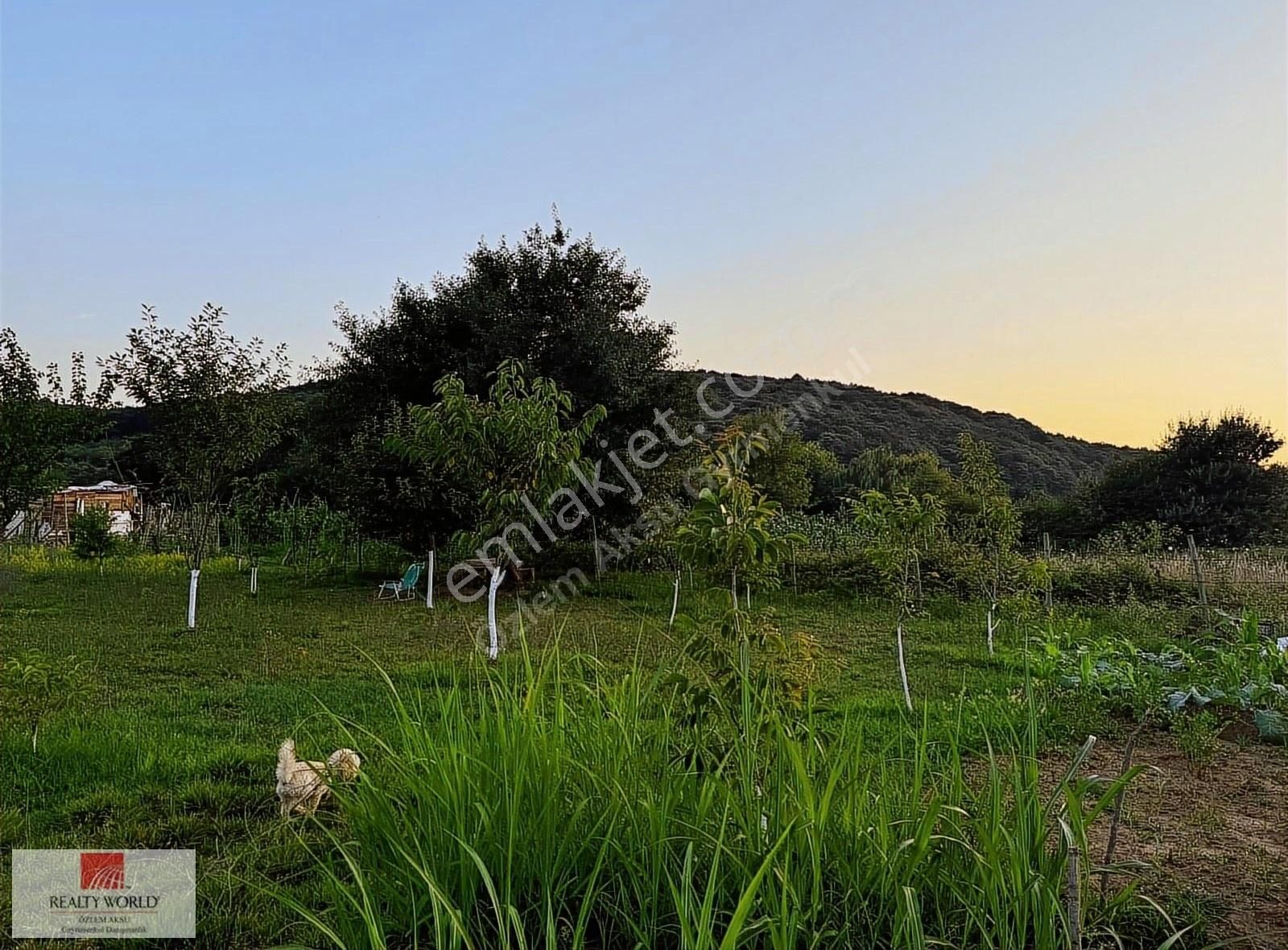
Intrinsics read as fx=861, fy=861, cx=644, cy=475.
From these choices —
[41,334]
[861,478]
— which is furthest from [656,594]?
[41,334]

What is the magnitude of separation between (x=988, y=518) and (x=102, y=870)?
523 centimetres

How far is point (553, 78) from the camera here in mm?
8711

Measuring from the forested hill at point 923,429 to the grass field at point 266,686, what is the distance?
5369 millimetres

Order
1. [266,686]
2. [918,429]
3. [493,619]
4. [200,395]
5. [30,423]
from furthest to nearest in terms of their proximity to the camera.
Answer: [918,429], [200,395], [493,619], [30,423], [266,686]

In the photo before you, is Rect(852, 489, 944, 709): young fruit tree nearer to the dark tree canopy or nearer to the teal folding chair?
the dark tree canopy

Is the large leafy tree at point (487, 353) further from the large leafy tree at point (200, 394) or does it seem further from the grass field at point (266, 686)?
the large leafy tree at point (200, 394)

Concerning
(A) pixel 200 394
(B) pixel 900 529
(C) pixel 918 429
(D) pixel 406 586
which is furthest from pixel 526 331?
(C) pixel 918 429

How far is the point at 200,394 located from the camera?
306 inches

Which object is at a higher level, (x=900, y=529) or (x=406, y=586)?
(x=900, y=529)

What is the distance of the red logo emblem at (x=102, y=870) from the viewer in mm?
2461

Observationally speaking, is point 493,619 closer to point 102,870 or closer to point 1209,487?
point 102,870

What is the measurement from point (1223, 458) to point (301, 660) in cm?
1845

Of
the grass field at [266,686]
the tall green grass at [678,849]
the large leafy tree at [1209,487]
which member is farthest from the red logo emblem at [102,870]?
the large leafy tree at [1209,487]

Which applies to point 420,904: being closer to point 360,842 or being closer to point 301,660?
point 360,842
